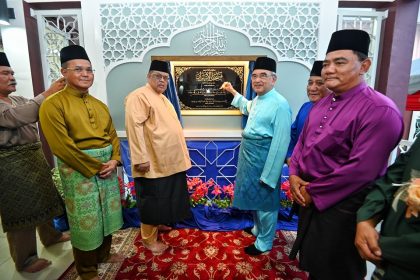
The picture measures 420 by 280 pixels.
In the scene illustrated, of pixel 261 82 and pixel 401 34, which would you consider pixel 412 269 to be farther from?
pixel 401 34

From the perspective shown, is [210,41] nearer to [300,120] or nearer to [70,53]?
[300,120]

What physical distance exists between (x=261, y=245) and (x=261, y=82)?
60.5 inches

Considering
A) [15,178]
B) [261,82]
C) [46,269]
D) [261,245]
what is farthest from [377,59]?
[46,269]

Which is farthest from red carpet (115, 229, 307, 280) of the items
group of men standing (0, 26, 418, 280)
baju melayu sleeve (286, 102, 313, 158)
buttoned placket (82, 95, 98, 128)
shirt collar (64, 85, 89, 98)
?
shirt collar (64, 85, 89, 98)

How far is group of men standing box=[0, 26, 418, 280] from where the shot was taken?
3.79ft

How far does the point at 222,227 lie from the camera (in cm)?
270

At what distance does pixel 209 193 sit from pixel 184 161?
110 cm

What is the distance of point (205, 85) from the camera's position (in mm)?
3146

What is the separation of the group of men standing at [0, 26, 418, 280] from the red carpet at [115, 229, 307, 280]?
0.43 ft

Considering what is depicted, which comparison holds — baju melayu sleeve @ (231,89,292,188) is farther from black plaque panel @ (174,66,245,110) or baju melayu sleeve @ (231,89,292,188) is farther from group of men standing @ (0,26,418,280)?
black plaque panel @ (174,66,245,110)

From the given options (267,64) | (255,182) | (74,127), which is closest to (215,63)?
(267,64)

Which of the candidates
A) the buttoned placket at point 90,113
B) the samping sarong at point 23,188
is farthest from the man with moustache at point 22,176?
the buttoned placket at point 90,113

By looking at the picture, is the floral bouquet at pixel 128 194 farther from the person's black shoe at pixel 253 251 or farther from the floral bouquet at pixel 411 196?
the floral bouquet at pixel 411 196

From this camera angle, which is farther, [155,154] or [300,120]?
[300,120]
